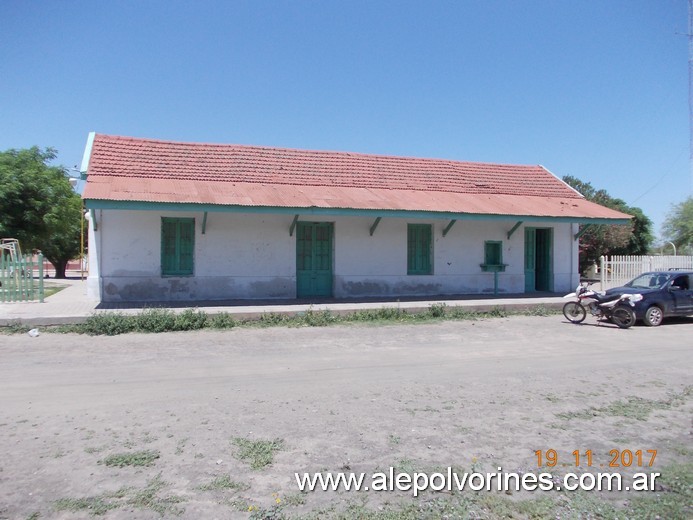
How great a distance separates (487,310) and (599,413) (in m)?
9.40

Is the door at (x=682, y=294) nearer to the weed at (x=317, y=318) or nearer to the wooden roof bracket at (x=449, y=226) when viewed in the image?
the wooden roof bracket at (x=449, y=226)

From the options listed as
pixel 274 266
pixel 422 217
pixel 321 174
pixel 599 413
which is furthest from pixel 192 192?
pixel 599 413

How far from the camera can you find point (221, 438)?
5.02 meters

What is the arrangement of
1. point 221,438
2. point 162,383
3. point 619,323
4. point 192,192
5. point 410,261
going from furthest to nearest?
point 410,261 < point 192,192 < point 619,323 < point 162,383 < point 221,438

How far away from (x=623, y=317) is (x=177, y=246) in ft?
39.6

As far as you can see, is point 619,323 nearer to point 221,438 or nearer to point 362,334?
point 362,334

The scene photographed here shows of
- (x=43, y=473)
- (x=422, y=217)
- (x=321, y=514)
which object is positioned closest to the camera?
(x=321, y=514)

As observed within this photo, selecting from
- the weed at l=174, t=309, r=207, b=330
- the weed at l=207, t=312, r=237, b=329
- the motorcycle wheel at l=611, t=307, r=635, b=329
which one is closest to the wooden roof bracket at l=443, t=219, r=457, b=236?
the motorcycle wheel at l=611, t=307, r=635, b=329

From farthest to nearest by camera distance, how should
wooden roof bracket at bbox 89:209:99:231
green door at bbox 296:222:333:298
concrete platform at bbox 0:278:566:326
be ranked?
green door at bbox 296:222:333:298, wooden roof bracket at bbox 89:209:99:231, concrete platform at bbox 0:278:566:326

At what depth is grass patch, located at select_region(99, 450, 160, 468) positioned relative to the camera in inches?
173

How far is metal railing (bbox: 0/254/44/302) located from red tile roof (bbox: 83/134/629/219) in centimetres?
272

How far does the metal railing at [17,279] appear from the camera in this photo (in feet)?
46.4

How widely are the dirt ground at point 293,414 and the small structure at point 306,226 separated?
16.9ft

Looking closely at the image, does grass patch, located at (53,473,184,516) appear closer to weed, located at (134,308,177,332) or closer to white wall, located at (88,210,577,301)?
weed, located at (134,308,177,332)
